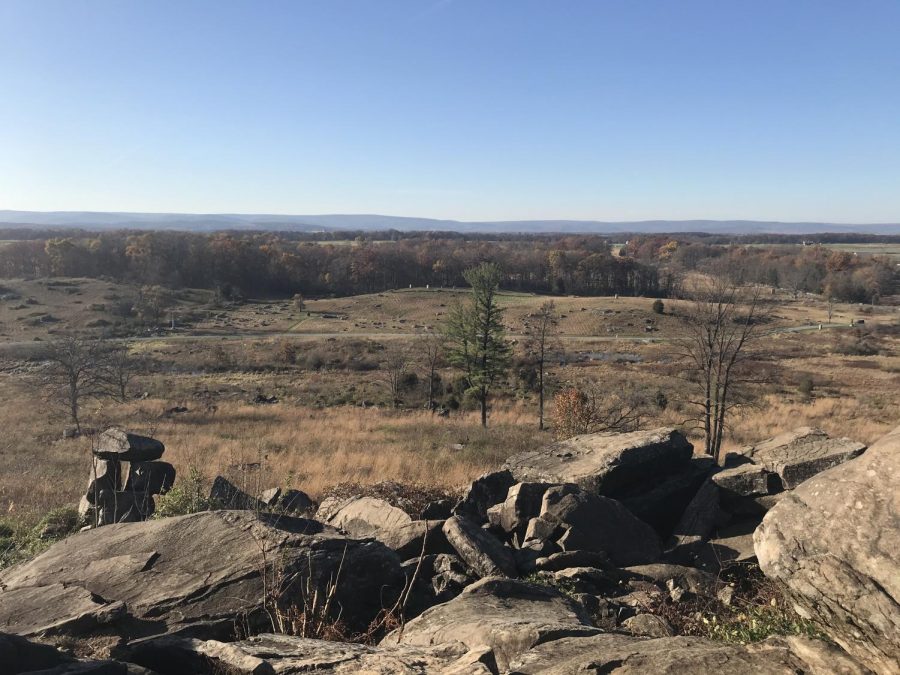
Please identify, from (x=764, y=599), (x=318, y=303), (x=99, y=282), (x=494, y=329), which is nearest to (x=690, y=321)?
(x=494, y=329)

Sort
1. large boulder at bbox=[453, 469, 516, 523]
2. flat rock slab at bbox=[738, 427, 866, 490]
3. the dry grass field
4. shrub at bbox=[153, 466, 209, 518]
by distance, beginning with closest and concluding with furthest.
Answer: flat rock slab at bbox=[738, 427, 866, 490] < shrub at bbox=[153, 466, 209, 518] < large boulder at bbox=[453, 469, 516, 523] < the dry grass field

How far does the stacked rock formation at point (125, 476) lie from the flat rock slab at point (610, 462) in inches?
306

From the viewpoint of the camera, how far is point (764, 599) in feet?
23.4

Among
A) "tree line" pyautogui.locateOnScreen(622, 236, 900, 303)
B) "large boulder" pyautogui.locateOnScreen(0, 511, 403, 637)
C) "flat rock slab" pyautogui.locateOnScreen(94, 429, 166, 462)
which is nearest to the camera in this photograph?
"large boulder" pyautogui.locateOnScreen(0, 511, 403, 637)

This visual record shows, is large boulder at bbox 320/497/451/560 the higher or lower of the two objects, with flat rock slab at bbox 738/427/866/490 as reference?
lower

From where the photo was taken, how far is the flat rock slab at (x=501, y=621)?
18.2ft

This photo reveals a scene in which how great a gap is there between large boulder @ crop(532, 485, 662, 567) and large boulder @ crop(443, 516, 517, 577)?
1171mm

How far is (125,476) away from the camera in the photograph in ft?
42.6

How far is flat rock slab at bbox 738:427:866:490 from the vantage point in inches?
418

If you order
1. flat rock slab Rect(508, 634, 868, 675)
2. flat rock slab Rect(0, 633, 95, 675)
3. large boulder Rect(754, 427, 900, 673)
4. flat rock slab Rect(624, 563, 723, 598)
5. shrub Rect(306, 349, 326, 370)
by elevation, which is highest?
large boulder Rect(754, 427, 900, 673)

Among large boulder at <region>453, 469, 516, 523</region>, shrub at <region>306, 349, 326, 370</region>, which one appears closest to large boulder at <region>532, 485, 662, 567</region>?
large boulder at <region>453, 469, 516, 523</region>

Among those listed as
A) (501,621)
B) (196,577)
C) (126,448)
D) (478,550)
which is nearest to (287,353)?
(126,448)

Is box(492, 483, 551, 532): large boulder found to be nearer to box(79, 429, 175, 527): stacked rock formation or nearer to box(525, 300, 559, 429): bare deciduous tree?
box(79, 429, 175, 527): stacked rock formation

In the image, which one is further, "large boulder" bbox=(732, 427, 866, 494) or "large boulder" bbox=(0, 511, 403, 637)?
"large boulder" bbox=(732, 427, 866, 494)
